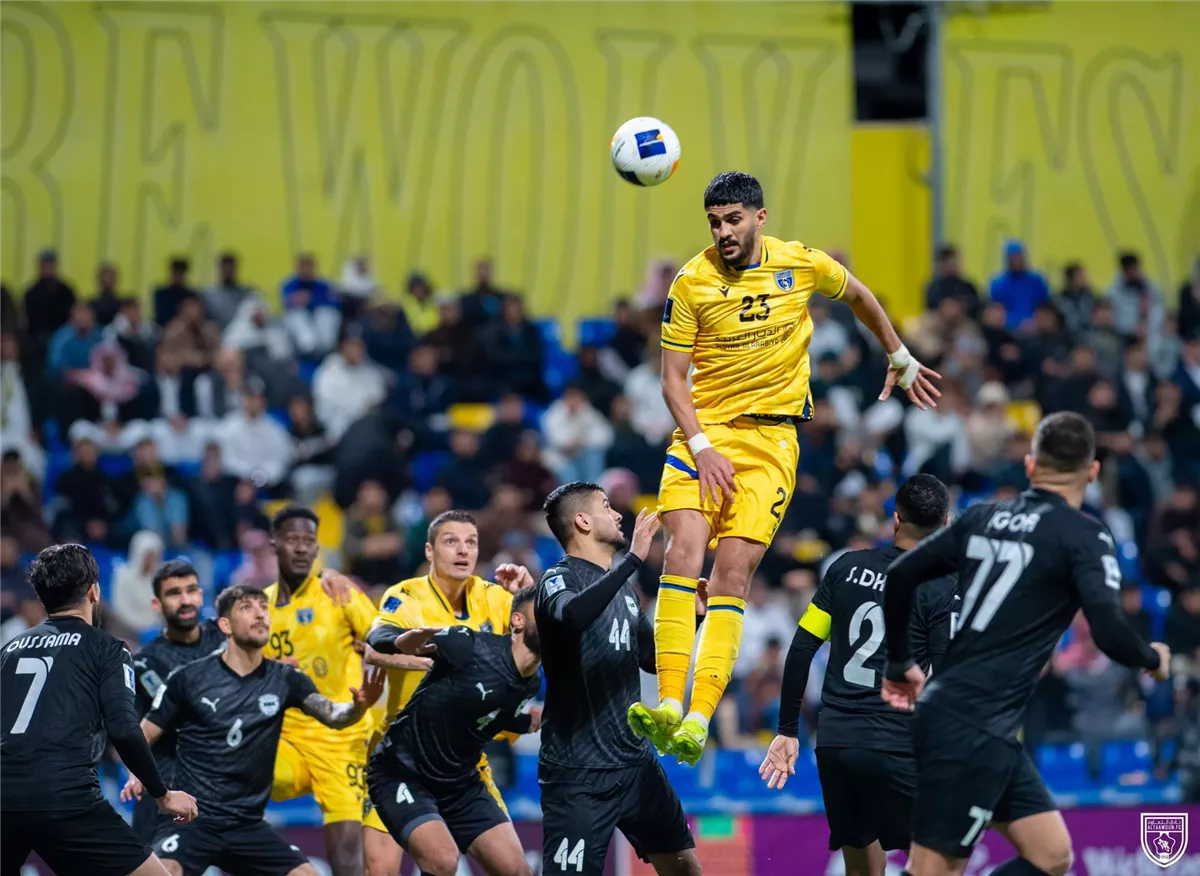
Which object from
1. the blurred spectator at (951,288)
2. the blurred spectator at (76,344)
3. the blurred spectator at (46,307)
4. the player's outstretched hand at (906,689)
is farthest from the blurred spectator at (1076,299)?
the player's outstretched hand at (906,689)

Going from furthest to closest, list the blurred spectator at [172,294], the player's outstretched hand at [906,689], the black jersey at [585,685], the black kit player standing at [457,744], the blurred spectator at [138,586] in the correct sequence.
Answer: the blurred spectator at [172,294], the blurred spectator at [138,586], the black kit player standing at [457,744], the black jersey at [585,685], the player's outstretched hand at [906,689]

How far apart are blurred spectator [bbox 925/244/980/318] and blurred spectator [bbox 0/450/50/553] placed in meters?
11.4

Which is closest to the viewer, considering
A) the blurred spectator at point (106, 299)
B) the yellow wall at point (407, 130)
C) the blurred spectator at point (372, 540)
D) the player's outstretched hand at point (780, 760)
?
the player's outstretched hand at point (780, 760)

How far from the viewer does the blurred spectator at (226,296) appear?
21078 mm

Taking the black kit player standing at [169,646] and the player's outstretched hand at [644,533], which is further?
the black kit player standing at [169,646]

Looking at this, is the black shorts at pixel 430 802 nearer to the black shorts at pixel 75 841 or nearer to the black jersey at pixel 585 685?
the black jersey at pixel 585 685

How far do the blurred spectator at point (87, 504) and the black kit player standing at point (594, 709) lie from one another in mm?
9916

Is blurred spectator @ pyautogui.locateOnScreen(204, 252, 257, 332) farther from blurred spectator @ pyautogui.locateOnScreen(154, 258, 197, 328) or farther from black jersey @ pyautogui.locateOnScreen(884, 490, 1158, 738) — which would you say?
black jersey @ pyautogui.locateOnScreen(884, 490, 1158, 738)

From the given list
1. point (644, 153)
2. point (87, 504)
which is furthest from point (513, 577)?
point (87, 504)

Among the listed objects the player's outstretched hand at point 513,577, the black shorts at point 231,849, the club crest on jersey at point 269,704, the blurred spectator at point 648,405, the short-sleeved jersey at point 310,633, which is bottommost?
the black shorts at point 231,849

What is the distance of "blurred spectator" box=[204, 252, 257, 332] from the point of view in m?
21.1

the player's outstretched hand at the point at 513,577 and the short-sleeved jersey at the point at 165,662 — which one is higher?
the player's outstretched hand at the point at 513,577

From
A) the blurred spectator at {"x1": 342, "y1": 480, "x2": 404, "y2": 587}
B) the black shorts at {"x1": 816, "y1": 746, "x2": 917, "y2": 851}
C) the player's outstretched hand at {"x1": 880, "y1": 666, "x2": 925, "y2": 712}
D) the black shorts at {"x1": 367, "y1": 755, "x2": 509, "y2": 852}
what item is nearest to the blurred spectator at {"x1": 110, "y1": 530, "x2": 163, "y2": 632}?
the blurred spectator at {"x1": 342, "y1": 480, "x2": 404, "y2": 587}

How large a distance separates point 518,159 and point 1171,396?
972cm
